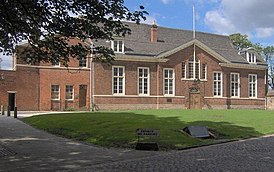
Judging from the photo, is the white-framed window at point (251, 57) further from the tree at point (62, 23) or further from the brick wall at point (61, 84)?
the tree at point (62, 23)

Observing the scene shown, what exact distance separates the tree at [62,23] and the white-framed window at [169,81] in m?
34.5

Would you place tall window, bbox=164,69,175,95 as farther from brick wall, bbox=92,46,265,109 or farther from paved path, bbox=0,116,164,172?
paved path, bbox=0,116,164,172

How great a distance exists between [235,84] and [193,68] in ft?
25.1

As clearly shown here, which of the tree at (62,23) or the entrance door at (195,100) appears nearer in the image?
the tree at (62,23)

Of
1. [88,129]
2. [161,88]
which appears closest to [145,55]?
[161,88]

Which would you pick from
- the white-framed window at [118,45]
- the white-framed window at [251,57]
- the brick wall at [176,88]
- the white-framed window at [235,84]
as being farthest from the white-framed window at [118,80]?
the white-framed window at [251,57]

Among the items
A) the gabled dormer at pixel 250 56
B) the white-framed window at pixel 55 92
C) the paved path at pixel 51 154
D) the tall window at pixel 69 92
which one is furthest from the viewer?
the gabled dormer at pixel 250 56

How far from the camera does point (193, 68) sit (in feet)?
157

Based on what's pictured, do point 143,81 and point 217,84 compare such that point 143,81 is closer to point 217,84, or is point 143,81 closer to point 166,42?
point 166,42

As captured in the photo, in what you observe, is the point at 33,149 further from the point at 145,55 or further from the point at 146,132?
the point at 145,55

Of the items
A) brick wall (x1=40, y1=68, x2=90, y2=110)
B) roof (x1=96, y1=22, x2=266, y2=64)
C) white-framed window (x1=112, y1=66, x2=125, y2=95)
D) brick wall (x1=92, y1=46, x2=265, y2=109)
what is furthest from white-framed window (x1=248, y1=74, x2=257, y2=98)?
brick wall (x1=40, y1=68, x2=90, y2=110)

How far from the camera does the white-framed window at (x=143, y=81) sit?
44812 mm

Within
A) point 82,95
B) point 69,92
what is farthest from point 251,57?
point 69,92

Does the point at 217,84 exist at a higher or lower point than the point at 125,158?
higher
